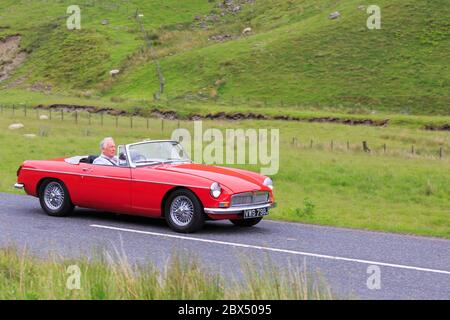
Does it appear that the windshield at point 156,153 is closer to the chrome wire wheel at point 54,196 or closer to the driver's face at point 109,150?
the driver's face at point 109,150

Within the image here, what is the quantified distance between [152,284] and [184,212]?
506 centimetres

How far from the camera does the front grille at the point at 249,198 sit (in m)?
12.1

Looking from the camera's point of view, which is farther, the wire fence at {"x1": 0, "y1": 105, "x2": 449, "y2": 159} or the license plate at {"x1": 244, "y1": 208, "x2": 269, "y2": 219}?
the wire fence at {"x1": 0, "y1": 105, "x2": 449, "y2": 159}

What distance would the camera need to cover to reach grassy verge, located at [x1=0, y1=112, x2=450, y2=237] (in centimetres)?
1555

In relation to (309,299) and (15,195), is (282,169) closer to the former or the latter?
(15,195)

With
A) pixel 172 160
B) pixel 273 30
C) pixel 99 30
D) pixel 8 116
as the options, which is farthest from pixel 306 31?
pixel 172 160

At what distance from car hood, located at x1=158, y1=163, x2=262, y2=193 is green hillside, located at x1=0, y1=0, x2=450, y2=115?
138 feet

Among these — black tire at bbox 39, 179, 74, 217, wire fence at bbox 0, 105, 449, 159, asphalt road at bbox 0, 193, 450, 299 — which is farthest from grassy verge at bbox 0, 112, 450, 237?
black tire at bbox 39, 179, 74, 217

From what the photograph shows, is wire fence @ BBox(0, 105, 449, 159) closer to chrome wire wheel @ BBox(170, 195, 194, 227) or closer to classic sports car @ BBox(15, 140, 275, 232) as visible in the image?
classic sports car @ BBox(15, 140, 275, 232)

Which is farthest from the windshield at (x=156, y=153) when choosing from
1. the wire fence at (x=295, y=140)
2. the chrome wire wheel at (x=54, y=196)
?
the wire fence at (x=295, y=140)

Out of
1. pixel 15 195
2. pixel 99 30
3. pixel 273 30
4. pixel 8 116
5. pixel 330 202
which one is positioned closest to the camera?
pixel 15 195

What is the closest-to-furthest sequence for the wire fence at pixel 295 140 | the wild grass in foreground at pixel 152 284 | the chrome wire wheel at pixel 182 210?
the wild grass in foreground at pixel 152 284 → the chrome wire wheel at pixel 182 210 → the wire fence at pixel 295 140

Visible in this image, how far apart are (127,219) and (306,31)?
196 feet

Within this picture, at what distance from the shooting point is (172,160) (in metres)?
13.5
